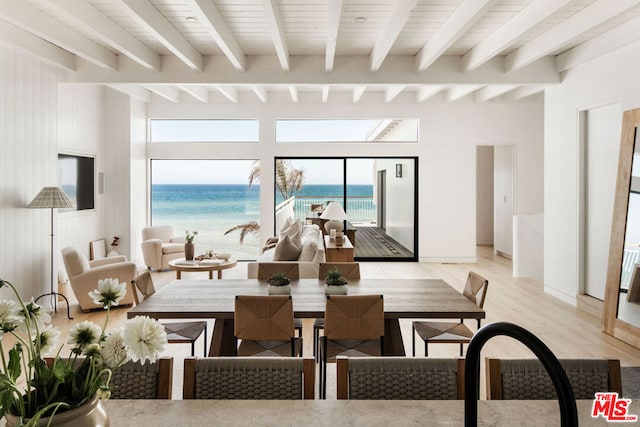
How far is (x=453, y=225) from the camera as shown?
8.78 metres

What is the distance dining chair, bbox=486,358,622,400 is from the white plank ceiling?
2854 mm

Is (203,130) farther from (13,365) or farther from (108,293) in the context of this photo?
(13,365)

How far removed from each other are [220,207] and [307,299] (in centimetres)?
616

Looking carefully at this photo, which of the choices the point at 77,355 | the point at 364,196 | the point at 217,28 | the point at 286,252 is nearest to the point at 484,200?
the point at 364,196

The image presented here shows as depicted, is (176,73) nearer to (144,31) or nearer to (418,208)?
(144,31)

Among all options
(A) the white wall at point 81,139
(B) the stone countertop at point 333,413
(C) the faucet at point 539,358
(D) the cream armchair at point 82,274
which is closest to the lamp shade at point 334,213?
(D) the cream armchair at point 82,274

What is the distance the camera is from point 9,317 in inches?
40.4

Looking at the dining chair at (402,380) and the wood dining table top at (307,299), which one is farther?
the wood dining table top at (307,299)

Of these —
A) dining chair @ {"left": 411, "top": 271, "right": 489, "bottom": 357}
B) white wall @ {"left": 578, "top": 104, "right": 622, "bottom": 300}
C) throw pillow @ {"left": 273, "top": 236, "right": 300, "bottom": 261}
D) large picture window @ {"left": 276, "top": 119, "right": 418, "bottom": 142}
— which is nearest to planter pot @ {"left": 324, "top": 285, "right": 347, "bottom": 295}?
dining chair @ {"left": 411, "top": 271, "right": 489, "bottom": 357}

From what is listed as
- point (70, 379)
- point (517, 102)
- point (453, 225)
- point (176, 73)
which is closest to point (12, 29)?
point (176, 73)

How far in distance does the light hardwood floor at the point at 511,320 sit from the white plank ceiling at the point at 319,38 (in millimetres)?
2823

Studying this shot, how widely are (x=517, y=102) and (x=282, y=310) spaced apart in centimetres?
759

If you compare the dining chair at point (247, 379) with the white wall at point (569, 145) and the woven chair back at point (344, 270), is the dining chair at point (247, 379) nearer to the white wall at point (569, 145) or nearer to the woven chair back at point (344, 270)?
the woven chair back at point (344, 270)

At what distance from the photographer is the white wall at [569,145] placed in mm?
4707
